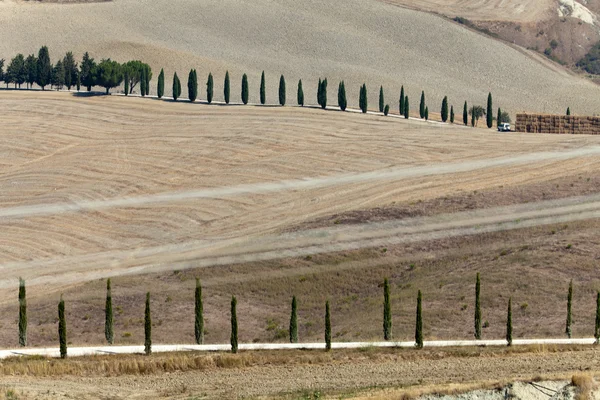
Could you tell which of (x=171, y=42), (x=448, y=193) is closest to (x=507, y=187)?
(x=448, y=193)

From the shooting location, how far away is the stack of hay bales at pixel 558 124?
12756 cm

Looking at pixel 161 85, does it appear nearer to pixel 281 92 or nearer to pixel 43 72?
pixel 281 92

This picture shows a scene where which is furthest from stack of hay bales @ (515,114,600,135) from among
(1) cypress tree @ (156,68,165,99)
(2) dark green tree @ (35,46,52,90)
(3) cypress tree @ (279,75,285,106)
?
(2) dark green tree @ (35,46,52,90)

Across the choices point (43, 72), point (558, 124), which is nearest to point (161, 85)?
point (43, 72)

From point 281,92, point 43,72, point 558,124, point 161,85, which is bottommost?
point 558,124

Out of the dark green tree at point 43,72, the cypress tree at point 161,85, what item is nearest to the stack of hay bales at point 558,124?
the cypress tree at point 161,85

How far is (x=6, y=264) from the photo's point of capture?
288 feet

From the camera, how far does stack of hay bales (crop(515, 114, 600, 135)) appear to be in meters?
128

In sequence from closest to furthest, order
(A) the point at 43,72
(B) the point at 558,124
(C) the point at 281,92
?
(B) the point at 558,124, (C) the point at 281,92, (A) the point at 43,72

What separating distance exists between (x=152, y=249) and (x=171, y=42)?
327 feet

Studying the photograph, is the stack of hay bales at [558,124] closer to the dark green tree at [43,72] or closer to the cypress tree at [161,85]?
the cypress tree at [161,85]

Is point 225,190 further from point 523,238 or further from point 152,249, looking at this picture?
point 523,238

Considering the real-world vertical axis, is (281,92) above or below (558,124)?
above

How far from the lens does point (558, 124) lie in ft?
421
